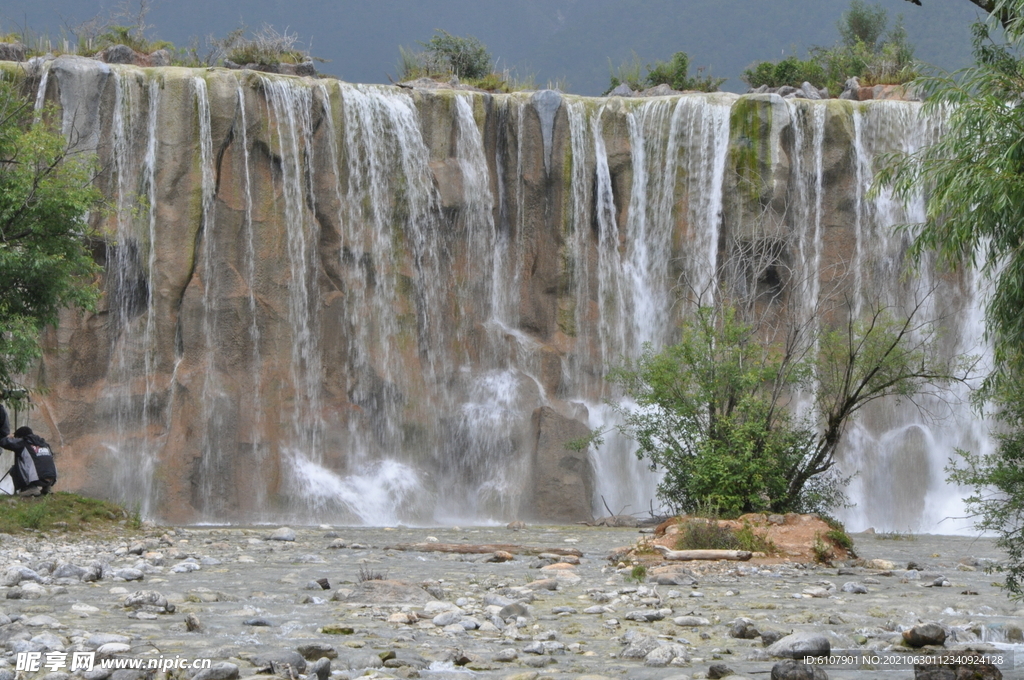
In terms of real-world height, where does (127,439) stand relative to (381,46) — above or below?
below

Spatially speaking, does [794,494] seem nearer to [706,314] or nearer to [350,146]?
[706,314]

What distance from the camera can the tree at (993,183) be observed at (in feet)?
24.6

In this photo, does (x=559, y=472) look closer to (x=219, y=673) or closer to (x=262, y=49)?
(x=262, y=49)

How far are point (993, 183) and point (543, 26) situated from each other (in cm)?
14002

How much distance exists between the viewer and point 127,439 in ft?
79.1

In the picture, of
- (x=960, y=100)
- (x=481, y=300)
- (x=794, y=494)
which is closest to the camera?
(x=960, y=100)

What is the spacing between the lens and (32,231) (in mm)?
16500

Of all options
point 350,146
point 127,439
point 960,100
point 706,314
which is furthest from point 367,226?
point 960,100

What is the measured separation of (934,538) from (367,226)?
14.5 m

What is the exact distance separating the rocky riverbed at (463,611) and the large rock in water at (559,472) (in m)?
9.17

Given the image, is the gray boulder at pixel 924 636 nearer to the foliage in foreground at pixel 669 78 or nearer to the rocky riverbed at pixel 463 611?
the rocky riverbed at pixel 463 611

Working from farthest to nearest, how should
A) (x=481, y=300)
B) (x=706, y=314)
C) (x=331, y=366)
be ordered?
(x=481, y=300), (x=331, y=366), (x=706, y=314)

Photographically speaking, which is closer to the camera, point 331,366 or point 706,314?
point 706,314

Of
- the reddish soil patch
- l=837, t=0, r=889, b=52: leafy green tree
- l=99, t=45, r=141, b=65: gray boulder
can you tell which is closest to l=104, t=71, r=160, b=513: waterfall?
l=99, t=45, r=141, b=65: gray boulder
